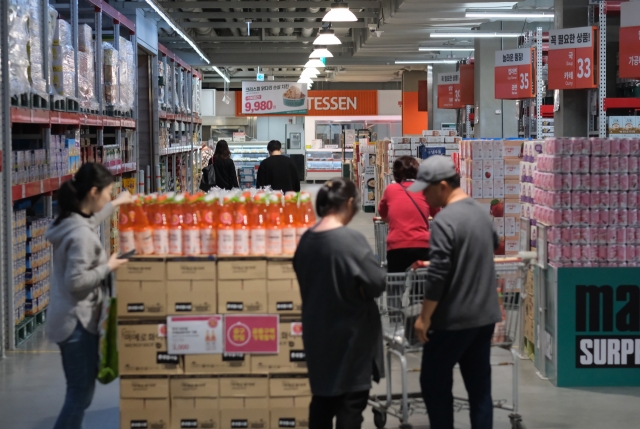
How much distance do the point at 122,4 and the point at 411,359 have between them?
25.6 feet

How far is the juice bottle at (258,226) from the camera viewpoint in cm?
453

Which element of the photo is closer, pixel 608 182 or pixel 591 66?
pixel 608 182

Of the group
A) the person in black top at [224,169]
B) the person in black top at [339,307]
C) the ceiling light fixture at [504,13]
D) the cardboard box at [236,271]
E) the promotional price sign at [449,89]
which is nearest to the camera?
the person in black top at [339,307]

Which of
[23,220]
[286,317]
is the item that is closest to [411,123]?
[23,220]

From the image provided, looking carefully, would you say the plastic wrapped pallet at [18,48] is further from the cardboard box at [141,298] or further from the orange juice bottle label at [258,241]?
the orange juice bottle label at [258,241]

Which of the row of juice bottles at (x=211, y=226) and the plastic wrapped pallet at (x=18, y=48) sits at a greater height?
the plastic wrapped pallet at (x=18, y=48)

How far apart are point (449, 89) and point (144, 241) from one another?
1768cm

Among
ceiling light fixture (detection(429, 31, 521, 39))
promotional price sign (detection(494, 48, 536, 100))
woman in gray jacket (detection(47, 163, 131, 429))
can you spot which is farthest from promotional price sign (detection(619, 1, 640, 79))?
woman in gray jacket (detection(47, 163, 131, 429))

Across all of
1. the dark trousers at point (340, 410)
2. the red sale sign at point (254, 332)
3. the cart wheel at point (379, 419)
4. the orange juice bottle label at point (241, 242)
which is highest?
the orange juice bottle label at point (241, 242)

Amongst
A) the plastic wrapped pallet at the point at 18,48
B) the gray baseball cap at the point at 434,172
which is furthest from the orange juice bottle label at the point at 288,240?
the plastic wrapped pallet at the point at 18,48

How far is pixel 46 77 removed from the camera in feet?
25.9

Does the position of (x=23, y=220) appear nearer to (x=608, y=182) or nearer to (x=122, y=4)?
(x=608, y=182)

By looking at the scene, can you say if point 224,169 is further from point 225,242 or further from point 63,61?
point 225,242

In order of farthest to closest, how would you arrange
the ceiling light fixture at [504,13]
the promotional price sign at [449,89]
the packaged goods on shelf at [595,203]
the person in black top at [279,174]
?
1. the promotional price sign at [449,89]
2. the ceiling light fixture at [504,13]
3. the person in black top at [279,174]
4. the packaged goods on shelf at [595,203]
